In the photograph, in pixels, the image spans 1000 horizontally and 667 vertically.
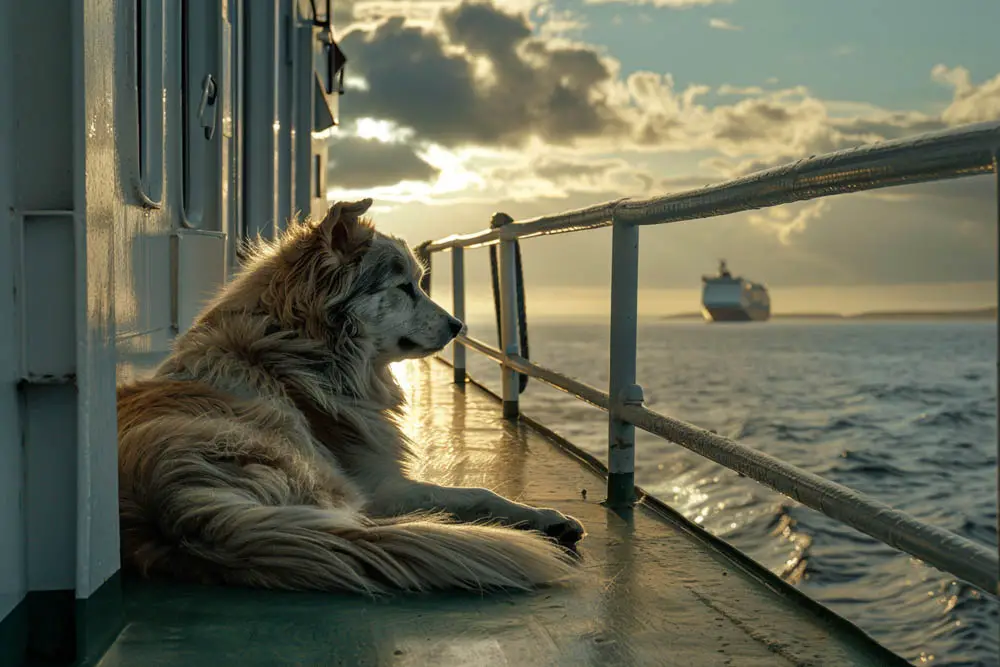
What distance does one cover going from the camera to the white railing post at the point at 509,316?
5.19 m

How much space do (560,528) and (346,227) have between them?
1201 millimetres

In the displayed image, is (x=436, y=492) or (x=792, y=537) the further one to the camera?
(x=792, y=537)

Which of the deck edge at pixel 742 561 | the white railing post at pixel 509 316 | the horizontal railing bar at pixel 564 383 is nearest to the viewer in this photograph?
the deck edge at pixel 742 561

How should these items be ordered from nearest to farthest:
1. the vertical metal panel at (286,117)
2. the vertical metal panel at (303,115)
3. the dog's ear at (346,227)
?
the dog's ear at (346,227)
the vertical metal panel at (286,117)
the vertical metal panel at (303,115)

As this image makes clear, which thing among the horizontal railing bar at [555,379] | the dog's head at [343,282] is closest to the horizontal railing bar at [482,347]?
the horizontal railing bar at [555,379]

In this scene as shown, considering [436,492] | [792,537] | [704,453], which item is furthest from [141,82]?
[792,537]

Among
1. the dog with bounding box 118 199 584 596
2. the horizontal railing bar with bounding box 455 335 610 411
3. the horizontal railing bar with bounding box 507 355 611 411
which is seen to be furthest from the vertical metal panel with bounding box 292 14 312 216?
the dog with bounding box 118 199 584 596

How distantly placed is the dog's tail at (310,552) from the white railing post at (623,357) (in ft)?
3.37

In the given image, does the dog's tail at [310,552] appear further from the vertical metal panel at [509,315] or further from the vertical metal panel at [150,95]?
the vertical metal panel at [509,315]

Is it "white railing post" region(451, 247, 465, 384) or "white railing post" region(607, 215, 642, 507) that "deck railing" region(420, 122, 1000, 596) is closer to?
"white railing post" region(607, 215, 642, 507)

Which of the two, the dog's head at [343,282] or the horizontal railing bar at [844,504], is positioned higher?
the dog's head at [343,282]

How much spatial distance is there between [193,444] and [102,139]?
822 millimetres

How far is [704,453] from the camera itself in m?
2.53

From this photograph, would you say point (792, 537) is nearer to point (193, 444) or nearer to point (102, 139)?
point (193, 444)
